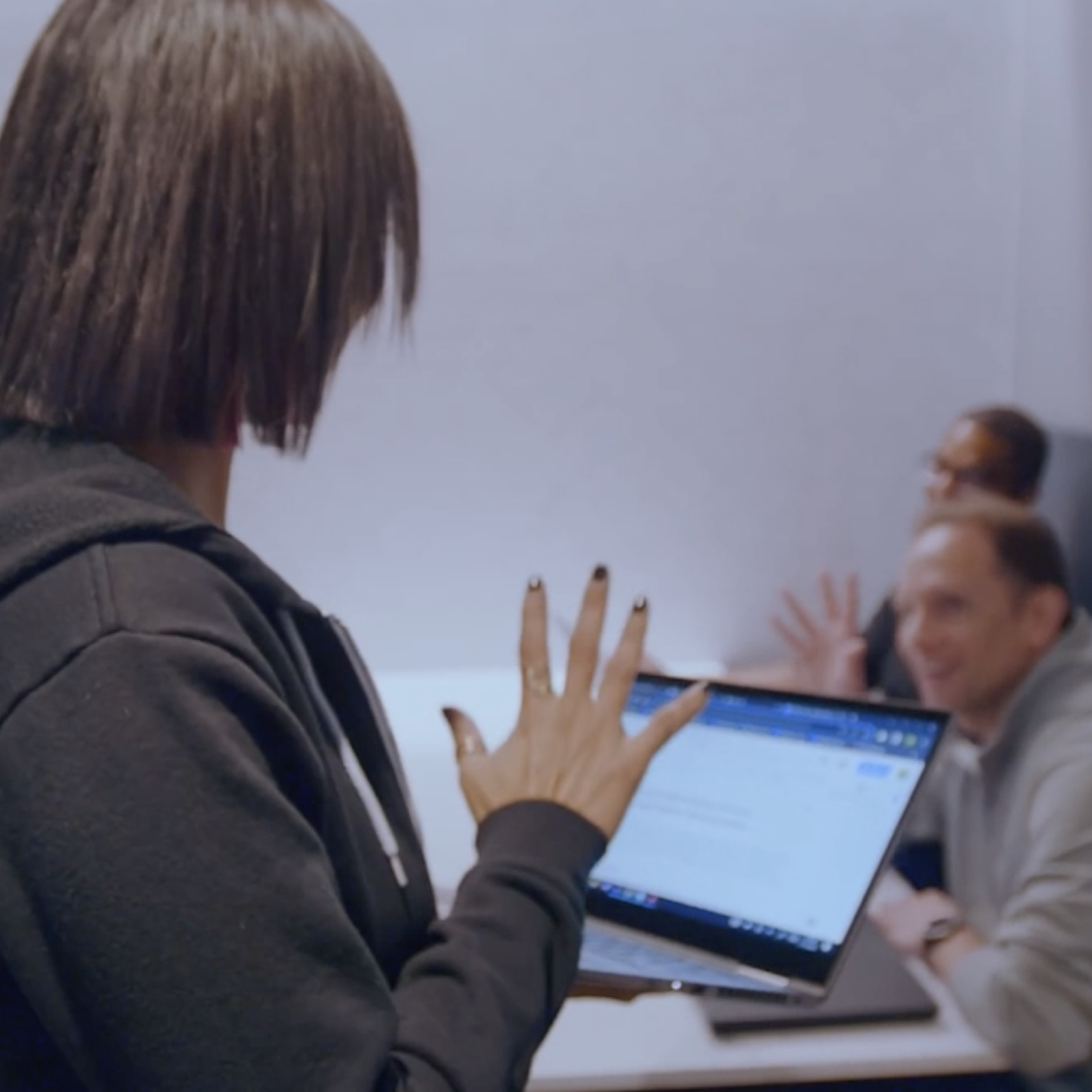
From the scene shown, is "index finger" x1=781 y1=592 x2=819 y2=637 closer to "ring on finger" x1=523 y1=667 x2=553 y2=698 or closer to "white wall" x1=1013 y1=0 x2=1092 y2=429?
"white wall" x1=1013 y1=0 x2=1092 y2=429

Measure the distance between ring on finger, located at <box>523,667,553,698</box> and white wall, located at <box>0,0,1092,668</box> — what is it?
1.90 meters

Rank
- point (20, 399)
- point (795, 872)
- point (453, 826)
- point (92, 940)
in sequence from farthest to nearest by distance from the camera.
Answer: point (453, 826)
point (795, 872)
point (20, 399)
point (92, 940)

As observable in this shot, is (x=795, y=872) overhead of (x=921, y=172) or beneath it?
beneath

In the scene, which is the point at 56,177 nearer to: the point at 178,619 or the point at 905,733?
the point at 178,619

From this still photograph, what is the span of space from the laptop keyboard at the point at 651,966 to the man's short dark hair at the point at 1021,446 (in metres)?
1.48

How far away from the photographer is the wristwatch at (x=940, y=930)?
1376mm

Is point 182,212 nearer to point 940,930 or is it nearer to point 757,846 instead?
point 757,846

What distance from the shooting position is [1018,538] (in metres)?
1.75

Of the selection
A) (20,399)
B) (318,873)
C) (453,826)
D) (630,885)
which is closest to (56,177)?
(20,399)

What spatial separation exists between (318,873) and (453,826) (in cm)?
121

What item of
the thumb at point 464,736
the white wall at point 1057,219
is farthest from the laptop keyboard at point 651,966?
the white wall at point 1057,219

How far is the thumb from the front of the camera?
0.73m

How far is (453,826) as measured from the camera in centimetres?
171

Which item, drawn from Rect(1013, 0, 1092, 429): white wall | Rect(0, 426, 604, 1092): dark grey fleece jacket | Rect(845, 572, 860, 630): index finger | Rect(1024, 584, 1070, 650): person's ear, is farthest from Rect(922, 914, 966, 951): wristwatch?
Rect(1013, 0, 1092, 429): white wall
